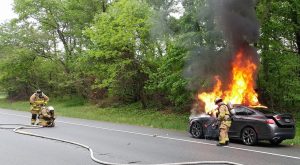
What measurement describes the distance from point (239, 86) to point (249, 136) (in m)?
3.97

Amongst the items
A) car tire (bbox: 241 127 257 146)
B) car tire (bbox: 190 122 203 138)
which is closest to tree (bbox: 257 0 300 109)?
car tire (bbox: 190 122 203 138)

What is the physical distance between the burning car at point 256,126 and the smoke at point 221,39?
458 centimetres

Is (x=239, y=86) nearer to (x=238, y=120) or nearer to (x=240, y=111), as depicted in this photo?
(x=240, y=111)

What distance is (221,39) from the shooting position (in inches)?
733

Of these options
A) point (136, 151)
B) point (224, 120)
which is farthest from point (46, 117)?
point (224, 120)

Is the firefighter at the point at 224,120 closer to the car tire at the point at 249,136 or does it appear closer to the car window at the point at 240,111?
the car tire at the point at 249,136

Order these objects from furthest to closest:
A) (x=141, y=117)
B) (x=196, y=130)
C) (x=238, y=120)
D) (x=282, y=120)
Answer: (x=141, y=117), (x=196, y=130), (x=238, y=120), (x=282, y=120)

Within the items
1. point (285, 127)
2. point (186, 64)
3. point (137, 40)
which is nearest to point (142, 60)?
point (137, 40)

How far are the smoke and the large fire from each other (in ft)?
1.19

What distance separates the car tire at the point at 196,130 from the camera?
1456 centimetres

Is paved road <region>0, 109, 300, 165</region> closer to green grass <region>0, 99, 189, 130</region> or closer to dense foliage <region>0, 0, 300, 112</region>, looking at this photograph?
green grass <region>0, 99, 189, 130</region>

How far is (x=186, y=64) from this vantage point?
19969mm

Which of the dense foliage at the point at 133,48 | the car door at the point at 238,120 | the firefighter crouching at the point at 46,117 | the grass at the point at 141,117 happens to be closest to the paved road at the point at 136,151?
the car door at the point at 238,120

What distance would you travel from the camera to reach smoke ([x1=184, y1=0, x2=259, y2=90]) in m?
17.7
